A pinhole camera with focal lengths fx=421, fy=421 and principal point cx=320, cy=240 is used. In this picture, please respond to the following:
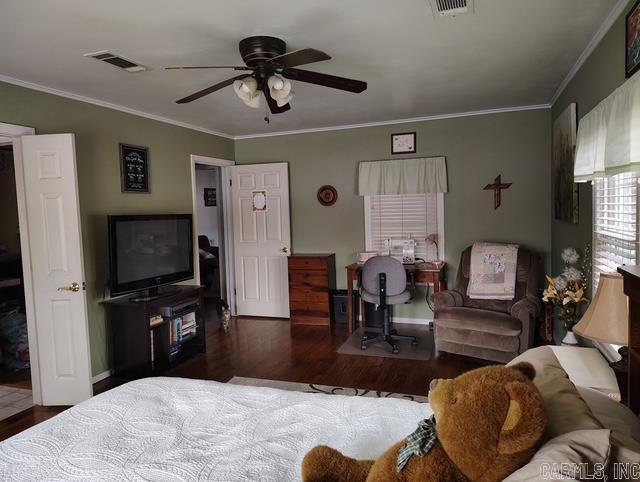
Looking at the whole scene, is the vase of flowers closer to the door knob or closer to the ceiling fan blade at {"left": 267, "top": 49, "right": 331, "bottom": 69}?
the ceiling fan blade at {"left": 267, "top": 49, "right": 331, "bottom": 69}

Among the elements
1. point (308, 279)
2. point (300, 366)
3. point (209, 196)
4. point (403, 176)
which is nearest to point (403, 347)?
point (300, 366)

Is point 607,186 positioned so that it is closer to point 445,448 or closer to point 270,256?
point 445,448

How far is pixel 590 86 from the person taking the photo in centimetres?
286

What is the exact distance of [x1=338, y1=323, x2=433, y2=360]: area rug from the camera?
162 inches

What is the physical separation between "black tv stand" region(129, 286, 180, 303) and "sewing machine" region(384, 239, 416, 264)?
253cm

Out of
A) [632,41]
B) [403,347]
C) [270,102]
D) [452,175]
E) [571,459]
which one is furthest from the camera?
[452,175]

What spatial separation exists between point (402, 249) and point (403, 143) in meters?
1.29

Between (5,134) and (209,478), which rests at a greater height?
(5,134)

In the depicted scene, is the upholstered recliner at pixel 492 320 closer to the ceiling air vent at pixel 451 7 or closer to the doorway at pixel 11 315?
the ceiling air vent at pixel 451 7

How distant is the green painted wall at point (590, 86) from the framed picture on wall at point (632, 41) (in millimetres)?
88

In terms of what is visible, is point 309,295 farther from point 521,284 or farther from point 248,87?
point 248,87

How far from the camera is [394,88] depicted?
371 centimetres

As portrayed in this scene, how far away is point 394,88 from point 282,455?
3.18 meters

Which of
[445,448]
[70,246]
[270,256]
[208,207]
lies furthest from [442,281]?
[208,207]
